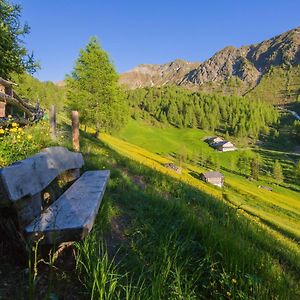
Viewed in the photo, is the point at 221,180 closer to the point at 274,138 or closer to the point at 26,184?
the point at 26,184

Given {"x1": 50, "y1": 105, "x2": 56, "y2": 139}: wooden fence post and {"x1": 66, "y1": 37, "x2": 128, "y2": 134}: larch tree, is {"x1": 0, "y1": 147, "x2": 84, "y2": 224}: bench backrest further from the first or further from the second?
{"x1": 66, "y1": 37, "x2": 128, "y2": 134}: larch tree

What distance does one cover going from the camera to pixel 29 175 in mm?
3982

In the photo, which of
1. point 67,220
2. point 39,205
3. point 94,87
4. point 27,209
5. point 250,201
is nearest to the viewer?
point 67,220

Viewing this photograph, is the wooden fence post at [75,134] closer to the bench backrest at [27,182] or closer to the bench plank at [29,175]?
the bench plank at [29,175]

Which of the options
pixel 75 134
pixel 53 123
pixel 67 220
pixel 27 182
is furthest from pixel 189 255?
pixel 53 123

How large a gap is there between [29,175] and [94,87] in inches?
1173

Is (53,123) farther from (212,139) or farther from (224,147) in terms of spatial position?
(212,139)

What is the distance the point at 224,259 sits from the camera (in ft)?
12.9

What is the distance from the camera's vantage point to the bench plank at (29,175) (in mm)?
3387

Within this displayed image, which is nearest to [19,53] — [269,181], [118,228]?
[118,228]

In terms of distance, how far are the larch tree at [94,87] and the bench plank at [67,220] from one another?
28196mm

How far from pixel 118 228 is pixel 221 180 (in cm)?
8768

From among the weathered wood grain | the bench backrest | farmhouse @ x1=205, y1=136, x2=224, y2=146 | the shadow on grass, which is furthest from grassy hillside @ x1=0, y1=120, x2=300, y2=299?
farmhouse @ x1=205, y1=136, x2=224, y2=146

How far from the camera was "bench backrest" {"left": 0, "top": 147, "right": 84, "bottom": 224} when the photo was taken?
3.39 m
